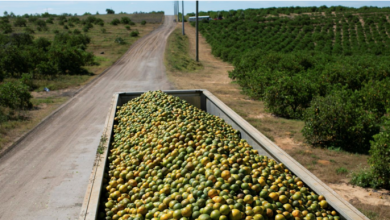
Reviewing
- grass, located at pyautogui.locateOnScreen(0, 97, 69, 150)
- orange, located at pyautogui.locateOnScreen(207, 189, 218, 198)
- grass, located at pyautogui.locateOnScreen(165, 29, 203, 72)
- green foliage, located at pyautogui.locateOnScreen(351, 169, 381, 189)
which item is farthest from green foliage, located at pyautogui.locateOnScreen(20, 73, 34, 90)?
orange, located at pyautogui.locateOnScreen(207, 189, 218, 198)

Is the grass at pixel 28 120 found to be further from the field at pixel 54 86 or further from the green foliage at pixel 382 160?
the green foliage at pixel 382 160

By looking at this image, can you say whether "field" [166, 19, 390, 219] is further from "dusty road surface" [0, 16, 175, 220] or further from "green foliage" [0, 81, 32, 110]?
"green foliage" [0, 81, 32, 110]

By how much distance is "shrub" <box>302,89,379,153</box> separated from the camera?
9891 mm

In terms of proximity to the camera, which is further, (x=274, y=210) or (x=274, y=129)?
(x=274, y=129)

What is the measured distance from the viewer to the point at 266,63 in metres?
21.2

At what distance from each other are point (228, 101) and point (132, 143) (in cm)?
1134

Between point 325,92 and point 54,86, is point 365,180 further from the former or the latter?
point 54,86

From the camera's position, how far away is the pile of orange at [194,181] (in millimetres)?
3623

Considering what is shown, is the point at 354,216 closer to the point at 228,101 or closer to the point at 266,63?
the point at 228,101

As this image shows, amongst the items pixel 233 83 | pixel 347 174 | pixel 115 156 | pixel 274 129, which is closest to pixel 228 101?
pixel 274 129

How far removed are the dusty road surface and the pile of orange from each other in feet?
7.80

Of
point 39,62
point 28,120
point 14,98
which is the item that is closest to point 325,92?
point 28,120

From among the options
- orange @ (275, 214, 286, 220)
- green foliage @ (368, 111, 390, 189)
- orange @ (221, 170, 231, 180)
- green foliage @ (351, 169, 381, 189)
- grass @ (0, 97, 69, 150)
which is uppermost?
orange @ (221, 170, 231, 180)

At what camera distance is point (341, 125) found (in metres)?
9.88
